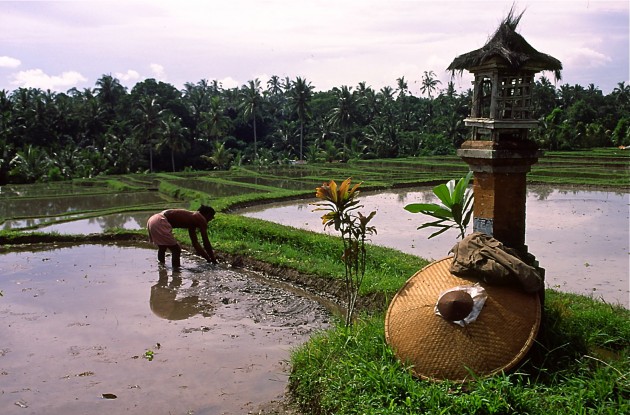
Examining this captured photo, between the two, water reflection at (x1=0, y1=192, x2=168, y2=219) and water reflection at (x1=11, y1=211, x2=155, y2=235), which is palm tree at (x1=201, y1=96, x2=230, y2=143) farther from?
water reflection at (x1=11, y1=211, x2=155, y2=235)

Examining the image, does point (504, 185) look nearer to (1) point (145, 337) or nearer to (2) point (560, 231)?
(1) point (145, 337)

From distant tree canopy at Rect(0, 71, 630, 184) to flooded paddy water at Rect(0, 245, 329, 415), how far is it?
88.7 ft

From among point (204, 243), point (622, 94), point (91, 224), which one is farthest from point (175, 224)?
point (622, 94)

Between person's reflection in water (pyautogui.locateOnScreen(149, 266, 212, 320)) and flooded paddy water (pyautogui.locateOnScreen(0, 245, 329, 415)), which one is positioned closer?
flooded paddy water (pyautogui.locateOnScreen(0, 245, 329, 415))

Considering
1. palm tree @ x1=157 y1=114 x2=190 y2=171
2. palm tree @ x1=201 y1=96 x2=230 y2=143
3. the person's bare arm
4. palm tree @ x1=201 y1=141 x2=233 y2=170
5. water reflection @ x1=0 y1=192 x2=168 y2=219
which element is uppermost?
palm tree @ x1=201 y1=96 x2=230 y2=143

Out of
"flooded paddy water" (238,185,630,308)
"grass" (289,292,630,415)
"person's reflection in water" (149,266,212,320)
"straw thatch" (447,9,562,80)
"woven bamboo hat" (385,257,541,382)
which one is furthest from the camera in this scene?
"flooded paddy water" (238,185,630,308)

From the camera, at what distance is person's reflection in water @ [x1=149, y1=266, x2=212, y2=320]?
28.4ft

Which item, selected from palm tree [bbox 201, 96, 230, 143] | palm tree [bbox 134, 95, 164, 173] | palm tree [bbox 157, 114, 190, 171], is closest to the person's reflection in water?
palm tree [bbox 157, 114, 190, 171]

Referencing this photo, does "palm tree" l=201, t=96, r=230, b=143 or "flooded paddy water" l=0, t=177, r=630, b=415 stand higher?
"palm tree" l=201, t=96, r=230, b=143

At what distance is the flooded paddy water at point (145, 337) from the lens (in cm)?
581

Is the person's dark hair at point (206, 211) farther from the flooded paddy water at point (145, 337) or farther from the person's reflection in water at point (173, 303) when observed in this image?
the person's reflection in water at point (173, 303)

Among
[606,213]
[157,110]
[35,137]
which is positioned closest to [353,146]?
[157,110]

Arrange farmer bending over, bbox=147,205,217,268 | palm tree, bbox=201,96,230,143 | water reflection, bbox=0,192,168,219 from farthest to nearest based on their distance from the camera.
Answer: palm tree, bbox=201,96,230,143 < water reflection, bbox=0,192,168,219 < farmer bending over, bbox=147,205,217,268

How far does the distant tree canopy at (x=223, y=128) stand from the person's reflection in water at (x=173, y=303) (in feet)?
90.9
